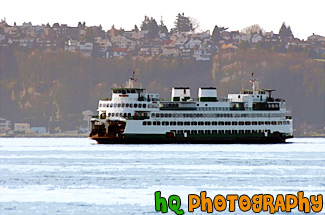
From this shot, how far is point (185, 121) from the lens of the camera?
103312mm

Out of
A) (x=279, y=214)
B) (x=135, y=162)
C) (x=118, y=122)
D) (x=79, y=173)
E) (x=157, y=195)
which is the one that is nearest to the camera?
(x=279, y=214)

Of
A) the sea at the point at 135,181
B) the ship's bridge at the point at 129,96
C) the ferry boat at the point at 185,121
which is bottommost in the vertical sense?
the sea at the point at 135,181

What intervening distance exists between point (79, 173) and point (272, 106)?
54.8 m

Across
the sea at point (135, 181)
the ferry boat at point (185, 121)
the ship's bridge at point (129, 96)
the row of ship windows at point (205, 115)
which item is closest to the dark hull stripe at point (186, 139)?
the ferry boat at point (185, 121)

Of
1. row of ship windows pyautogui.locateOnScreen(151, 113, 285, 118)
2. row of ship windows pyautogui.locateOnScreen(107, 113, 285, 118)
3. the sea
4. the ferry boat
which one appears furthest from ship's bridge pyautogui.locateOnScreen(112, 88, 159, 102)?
the sea

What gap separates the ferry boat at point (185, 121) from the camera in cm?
10162

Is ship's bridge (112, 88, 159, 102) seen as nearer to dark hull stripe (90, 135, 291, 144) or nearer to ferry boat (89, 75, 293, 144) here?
ferry boat (89, 75, 293, 144)

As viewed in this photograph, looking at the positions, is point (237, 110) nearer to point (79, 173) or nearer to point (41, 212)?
point (79, 173)

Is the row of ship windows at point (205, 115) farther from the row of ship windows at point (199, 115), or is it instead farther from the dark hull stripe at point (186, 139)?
the dark hull stripe at point (186, 139)

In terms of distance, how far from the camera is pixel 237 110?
104438 mm

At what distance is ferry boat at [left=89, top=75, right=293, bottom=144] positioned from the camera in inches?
4001

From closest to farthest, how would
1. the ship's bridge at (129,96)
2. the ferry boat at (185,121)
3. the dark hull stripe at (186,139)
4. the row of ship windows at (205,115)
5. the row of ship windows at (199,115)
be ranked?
the dark hull stripe at (186,139)
the ferry boat at (185,121)
the row of ship windows at (199,115)
the row of ship windows at (205,115)
the ship's bridge at (129,96)

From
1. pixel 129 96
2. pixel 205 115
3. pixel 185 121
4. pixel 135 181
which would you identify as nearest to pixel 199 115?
pixel 205 115

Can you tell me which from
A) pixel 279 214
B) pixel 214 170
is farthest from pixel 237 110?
pixel 279 214
